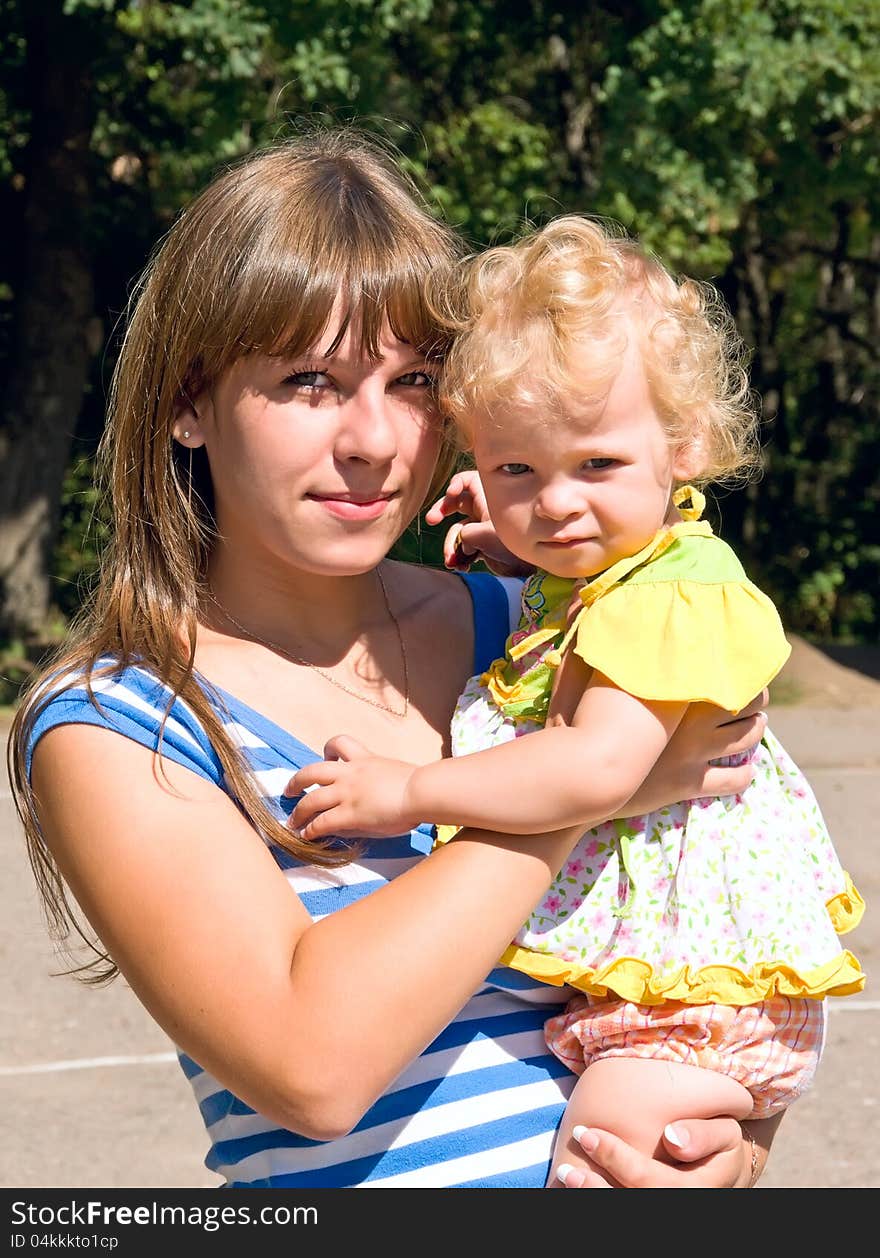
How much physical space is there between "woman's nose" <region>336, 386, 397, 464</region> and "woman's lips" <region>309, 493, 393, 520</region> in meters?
0.05

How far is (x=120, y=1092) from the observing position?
4.82 metres

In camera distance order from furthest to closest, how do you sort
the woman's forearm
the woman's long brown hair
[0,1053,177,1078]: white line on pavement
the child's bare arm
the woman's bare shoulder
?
[0,1053,177,1078]: white line on pavement
the woman's bare shoulder
the woman's long brown hair
the child's bare arm
the woman's forearm

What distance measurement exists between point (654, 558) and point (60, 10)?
419 inches

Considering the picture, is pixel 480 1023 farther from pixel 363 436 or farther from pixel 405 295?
pixel 405 295

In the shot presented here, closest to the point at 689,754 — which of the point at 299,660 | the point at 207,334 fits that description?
the point at 299,660

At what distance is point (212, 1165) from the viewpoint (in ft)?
6.01

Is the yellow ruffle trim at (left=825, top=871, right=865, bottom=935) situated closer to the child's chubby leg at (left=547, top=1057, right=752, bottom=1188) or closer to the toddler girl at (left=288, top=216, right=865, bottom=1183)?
the toddler girl at (left=288, top=216, right=865, bottom=1183)

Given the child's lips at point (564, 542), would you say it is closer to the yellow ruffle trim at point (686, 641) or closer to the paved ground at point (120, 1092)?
the yellow ruffle trim at point (686, 641)

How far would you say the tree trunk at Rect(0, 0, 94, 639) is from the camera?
11.8m

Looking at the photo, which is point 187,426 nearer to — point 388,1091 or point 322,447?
point 322,447

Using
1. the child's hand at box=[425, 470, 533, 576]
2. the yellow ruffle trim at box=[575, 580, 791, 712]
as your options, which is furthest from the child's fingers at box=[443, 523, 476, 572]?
the yellow ruffle trim at box=[575, 580, 791, 712]

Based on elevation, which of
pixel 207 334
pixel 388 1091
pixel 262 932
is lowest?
pixel 388 1091

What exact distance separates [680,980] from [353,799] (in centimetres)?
44

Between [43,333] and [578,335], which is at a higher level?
[578,335]
